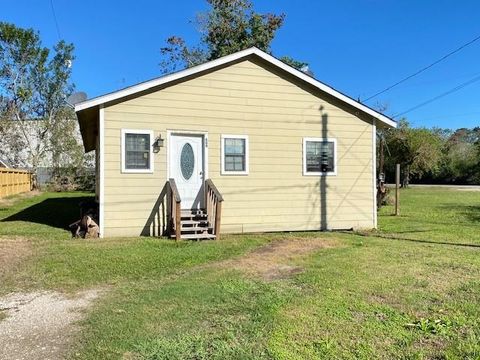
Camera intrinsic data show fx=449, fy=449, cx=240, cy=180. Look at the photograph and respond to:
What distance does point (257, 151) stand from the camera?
36.0 ft

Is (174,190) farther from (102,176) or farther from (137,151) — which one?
(102,176)

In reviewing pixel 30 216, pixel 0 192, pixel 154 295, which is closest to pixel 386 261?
pixel 154 295

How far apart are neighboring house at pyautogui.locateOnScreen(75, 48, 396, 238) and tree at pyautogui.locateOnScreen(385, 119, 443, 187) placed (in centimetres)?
2245

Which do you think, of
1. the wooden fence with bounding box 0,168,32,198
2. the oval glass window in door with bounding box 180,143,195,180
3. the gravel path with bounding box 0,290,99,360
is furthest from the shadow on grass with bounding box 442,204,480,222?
the wooden fence with bounding box 0,168,32,198

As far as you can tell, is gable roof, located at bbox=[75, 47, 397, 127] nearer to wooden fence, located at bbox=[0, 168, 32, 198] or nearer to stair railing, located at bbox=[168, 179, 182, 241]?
stair railing, located at bbox=[168, 179, 182, 241]

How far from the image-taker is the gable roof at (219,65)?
9562mm

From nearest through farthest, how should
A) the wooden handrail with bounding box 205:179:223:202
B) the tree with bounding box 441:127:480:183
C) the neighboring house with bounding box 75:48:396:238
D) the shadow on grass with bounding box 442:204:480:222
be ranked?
the wooden handrail with bounding box 205:179:223:202 → the neighboring house with bounding box 75:48:396:238 → the shadow on grass with bounding box 442:204:480:222 → the tree with bounding box 441:127:480:183

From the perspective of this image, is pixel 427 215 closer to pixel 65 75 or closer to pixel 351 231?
pixel 351 231

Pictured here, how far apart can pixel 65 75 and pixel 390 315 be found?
3164cm

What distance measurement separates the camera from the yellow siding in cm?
992

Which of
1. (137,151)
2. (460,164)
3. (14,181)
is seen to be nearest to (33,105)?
(14,181)

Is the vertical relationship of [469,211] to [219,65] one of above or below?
below

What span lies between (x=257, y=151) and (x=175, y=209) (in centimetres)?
266

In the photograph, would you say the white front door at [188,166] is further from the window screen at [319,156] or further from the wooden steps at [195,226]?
the window screen at [319,156]
